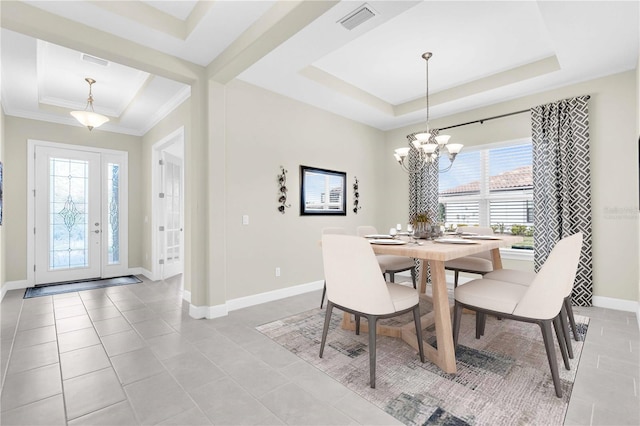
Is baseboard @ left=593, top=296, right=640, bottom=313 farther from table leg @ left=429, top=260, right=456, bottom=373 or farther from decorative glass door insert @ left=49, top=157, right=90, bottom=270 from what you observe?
decorative glass door insert @ left=49, top=157, right=90, bottom=270

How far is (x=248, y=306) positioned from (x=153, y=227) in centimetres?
251

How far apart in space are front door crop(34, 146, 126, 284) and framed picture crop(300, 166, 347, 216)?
138 inches

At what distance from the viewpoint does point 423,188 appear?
4.78 m

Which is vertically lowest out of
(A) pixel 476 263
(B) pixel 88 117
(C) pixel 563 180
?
(A) pixel 476 263

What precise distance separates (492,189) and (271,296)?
345 cm

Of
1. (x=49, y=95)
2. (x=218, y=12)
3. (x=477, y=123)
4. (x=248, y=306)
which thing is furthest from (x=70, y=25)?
(x=477, y=123)

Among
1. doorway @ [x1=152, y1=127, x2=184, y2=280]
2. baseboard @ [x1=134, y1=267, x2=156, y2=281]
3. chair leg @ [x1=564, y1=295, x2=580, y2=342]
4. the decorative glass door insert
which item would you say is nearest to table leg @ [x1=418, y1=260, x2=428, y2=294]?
chair leg @ [x1=564, y1=295, x2=580, y2=342]

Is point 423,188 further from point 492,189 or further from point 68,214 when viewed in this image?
point 68,214

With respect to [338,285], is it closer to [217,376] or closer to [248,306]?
[217,376]

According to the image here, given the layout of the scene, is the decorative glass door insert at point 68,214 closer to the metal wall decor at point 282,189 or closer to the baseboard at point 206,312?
the baseboard at point 206,312

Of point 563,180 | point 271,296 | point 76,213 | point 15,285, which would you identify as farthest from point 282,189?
point 15,285

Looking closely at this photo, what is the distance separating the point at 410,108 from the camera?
183 inches

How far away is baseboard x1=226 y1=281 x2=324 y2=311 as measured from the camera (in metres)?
3.46

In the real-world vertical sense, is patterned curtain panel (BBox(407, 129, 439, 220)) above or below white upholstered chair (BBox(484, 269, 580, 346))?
above
